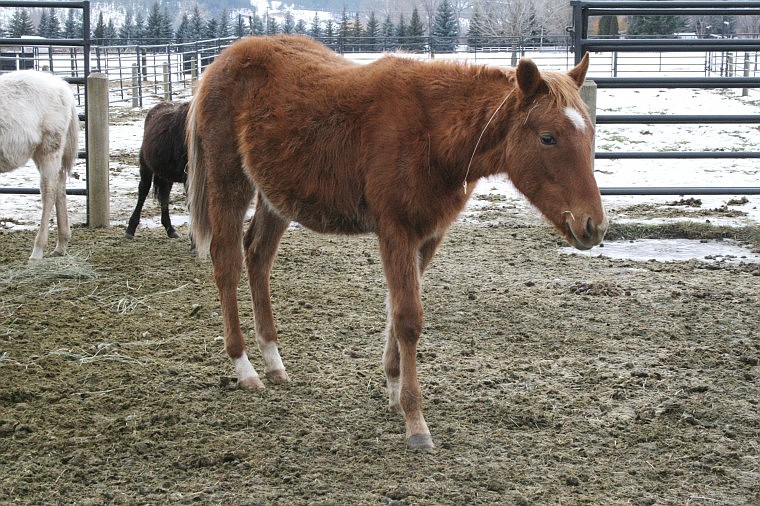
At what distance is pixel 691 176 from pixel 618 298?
215 inches

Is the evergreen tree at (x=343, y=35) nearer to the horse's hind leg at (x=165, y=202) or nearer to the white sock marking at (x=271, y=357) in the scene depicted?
the horse's hind leg at (x=165, y=202)

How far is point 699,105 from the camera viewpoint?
62.1ft

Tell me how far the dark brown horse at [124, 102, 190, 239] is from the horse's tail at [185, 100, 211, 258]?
9.16 feet

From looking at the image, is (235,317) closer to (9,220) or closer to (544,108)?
(544,108)

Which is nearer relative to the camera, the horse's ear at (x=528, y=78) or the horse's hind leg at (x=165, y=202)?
the horse's ear at (x=528, y=78)

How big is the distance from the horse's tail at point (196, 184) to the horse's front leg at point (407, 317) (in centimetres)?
132

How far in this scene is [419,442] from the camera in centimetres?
365

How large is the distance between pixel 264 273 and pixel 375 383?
856 mm

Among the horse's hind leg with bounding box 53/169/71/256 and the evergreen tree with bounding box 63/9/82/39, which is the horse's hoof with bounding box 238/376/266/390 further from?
the evergreen tree with bounding box 63/9/82/39

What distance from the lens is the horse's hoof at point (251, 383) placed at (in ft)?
14.3

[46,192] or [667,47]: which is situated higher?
[667,47]

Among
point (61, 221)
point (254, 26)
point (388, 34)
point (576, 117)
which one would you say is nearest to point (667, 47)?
point (576, 117)

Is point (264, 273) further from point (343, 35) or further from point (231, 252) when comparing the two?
point (343, 35)

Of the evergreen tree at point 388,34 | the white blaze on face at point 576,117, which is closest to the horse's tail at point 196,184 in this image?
the white blaze on face at point 576,117
